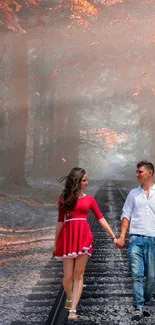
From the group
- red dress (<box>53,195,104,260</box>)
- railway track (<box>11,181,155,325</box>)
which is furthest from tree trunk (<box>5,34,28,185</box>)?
red dress (<box>53,195,104,260</box>)

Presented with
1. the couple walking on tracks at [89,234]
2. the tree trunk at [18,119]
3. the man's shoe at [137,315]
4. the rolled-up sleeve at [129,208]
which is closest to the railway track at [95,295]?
the man's shoe at [137,315]

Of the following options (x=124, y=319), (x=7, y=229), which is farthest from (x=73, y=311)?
(x=7, y=229)

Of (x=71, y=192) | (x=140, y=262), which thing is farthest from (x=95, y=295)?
(x=71, y=192)

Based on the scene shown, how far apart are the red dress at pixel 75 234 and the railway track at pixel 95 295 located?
2.69 ft

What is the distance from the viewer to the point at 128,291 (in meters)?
7.86

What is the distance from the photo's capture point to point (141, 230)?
22.3 ft

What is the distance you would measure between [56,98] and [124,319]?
3592 centimetres

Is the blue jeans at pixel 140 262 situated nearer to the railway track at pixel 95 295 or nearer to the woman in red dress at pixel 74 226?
the railway track at pixel 95 295

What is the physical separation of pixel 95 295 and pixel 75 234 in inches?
67.1

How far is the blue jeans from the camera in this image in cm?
673

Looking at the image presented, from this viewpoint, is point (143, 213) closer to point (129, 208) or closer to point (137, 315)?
point (129, 208)

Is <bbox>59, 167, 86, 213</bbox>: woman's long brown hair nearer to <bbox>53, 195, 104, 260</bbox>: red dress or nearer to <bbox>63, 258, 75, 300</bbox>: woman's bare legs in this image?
<bbox>53, 195, 104, 260</bbox>: red dress

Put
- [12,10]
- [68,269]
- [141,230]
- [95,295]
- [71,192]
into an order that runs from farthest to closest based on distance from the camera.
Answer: [12,10] → [95,295] → [141,230] → [68,269] → [71,192]

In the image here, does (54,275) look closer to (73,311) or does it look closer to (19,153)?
(73,311)
